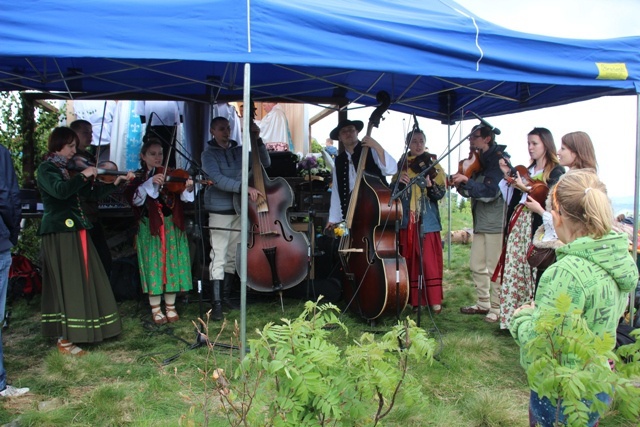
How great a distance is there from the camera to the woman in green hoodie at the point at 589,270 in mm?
1532

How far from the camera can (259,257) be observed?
4.04m

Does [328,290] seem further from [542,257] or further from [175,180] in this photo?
[542,257]

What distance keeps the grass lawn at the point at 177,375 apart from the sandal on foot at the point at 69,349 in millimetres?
54

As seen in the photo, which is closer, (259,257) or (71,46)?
(71,46)

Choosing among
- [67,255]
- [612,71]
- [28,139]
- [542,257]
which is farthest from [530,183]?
[28,139]

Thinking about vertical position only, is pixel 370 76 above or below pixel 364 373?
above

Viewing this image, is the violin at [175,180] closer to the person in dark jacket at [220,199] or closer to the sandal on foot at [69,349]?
the person in dark jacket at [220,199]

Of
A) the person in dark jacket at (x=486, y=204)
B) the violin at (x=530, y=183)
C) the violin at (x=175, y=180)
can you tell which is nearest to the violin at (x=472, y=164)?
the person in dark jacket at (x=486, y=204)

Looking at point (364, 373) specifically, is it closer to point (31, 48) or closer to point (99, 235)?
point (31, 48)

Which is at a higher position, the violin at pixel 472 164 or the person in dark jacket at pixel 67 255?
the violin at pixel 472 164

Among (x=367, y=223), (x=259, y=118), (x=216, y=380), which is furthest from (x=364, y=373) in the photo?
(x=259, y=118)

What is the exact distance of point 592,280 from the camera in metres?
1.54

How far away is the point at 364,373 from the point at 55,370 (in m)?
2.57

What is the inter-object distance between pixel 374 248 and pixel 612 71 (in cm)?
194
